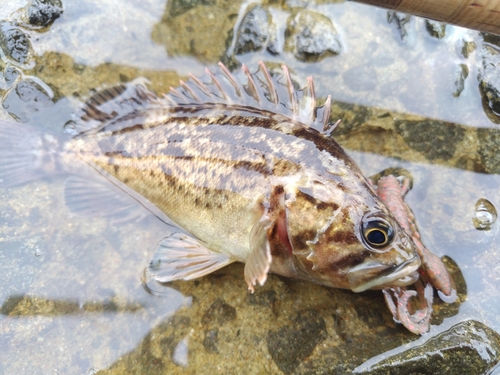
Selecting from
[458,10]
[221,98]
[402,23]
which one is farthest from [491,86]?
[221,98]

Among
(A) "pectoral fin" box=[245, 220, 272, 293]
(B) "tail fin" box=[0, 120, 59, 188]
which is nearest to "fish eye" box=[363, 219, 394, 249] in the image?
(A) "pectoral fin" box=[245, 220, 272, 293]

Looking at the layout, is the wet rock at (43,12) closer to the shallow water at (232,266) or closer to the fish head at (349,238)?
the shallow water at (232,266)

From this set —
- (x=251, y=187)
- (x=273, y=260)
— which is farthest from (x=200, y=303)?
(x=251, y=187)

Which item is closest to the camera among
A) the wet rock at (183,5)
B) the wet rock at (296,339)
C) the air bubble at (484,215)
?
the wet rock at (296,339)

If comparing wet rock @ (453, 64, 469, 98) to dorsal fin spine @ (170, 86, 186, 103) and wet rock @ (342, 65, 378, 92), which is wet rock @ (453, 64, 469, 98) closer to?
wet rock @ (342, 65, 378, 92)

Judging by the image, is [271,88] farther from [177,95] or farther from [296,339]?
[296,339]

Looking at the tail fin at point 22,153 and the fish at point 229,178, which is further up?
the fish at point 229,178

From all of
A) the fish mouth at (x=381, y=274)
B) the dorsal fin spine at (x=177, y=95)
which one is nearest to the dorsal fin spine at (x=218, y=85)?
the dorsal fin spine at (x=177, y=95)
